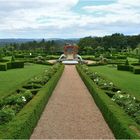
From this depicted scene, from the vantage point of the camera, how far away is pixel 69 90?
1780 cm

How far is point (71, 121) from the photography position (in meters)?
10.6

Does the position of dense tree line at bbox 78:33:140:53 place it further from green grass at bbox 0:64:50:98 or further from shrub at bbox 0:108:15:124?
shrub at bbox 0:108:15:124

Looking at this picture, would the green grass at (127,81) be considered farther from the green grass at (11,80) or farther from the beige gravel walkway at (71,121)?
the green grass at (11,80)

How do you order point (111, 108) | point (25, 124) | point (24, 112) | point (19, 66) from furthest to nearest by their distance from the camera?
point (19, 66), point (111, 108), point (24, 112), point (25, 124)

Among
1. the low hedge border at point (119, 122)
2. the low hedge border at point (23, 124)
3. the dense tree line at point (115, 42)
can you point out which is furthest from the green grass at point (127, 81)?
the dense tree line at point (115, 42)

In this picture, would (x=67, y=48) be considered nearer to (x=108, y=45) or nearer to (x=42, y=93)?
(x=42, y=93)

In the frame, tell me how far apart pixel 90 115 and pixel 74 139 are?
293cm

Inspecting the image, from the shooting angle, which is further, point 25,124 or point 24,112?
point 24,112

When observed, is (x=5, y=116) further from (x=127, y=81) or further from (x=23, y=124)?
(x=127, y=81)

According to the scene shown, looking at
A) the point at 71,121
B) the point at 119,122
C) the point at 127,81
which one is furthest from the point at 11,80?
the point at 119,122

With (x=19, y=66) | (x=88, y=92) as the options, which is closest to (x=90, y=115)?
(x=88, y=92)

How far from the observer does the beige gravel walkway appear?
29.8 feet

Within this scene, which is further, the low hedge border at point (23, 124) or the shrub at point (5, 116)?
the shrub at point (5, 116)

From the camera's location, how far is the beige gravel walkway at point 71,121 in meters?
9.09
